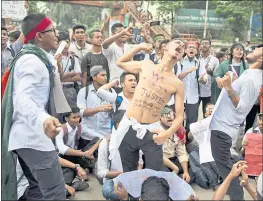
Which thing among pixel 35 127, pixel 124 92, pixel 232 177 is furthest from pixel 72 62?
pixel 232 177

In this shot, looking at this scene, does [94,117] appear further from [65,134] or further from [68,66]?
[68,66]

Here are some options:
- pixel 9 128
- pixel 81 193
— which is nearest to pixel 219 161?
pixel 81 193

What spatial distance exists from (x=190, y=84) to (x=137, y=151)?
6.83 ft

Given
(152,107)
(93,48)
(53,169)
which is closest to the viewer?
(53,169)

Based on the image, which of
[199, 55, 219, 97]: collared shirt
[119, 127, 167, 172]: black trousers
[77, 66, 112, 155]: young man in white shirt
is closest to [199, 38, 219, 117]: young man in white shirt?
[199, 55, 219, 97]: collared shirt

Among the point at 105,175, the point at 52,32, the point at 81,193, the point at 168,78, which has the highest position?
the point at 52,32

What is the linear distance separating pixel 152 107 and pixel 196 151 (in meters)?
1.38

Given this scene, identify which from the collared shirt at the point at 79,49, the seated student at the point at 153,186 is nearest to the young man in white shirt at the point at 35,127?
the seated student at the point at 153,186

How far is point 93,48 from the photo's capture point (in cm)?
449

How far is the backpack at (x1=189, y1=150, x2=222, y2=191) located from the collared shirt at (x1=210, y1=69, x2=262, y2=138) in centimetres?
70

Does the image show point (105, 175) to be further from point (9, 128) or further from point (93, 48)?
point (93, 48)

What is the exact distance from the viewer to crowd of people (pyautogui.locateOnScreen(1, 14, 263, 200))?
7.12 ft

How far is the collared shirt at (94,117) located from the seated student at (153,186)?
181 centimetres

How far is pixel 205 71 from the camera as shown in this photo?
4852mm
